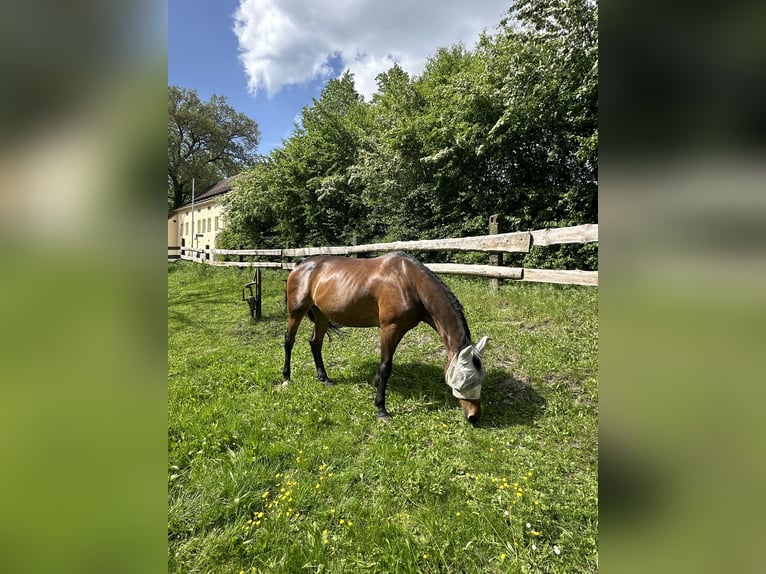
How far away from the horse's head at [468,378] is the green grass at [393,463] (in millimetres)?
209

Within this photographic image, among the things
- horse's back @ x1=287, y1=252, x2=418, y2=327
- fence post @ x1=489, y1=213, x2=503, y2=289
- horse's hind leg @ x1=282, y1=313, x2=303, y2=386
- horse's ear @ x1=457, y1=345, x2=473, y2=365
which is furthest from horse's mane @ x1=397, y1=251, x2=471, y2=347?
fence post @ x1=489, y1=213, x2=503, y2=289

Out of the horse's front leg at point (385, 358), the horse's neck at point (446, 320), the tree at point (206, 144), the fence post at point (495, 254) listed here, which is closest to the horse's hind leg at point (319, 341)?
the horse's front leg at point (385, 358)

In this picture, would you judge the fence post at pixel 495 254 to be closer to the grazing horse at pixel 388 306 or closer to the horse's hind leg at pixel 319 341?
the grazing horse at pixel 388 306

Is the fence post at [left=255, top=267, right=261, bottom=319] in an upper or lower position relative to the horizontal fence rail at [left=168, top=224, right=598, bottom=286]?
lower

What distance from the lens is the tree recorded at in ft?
104

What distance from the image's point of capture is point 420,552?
185 cm

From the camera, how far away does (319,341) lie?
434cm

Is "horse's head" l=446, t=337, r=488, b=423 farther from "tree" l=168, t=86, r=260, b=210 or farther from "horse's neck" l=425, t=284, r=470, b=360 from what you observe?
"tree" l=168, t=86, r=260, b=210

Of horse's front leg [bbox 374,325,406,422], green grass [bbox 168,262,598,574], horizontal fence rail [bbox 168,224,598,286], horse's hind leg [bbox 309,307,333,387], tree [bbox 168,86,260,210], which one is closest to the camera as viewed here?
green grass [bbox 168,262,598,574]

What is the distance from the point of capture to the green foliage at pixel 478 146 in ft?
25.9

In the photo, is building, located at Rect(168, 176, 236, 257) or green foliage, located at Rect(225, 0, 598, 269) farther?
building, located at Rect(168, 176, 236, 257)

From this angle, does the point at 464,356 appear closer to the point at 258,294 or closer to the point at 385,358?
the point at 385,358
